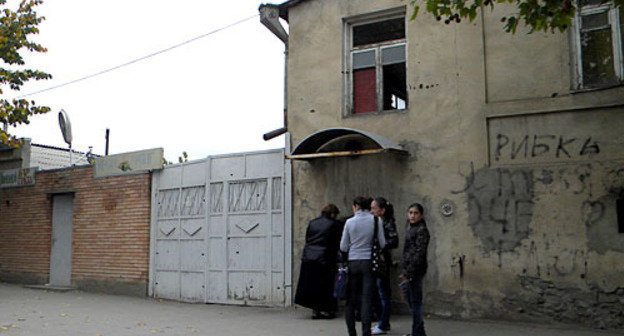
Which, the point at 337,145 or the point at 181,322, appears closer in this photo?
the point at 181,322

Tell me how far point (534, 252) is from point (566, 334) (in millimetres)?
1176

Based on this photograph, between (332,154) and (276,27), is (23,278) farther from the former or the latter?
(332,154)

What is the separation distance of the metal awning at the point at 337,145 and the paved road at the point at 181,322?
2506 mm

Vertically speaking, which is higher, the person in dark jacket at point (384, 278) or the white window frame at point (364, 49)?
the white window frame at point (364, 49)

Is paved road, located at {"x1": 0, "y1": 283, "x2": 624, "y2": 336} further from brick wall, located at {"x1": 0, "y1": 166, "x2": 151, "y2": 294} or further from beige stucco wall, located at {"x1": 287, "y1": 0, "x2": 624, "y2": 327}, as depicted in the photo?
brick wall, located at {"x1": 0, "y1": 166, "x2": 151, "y2": 294}

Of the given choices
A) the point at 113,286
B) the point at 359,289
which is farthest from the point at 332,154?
the point at 113,286

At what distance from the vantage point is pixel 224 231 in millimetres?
10742

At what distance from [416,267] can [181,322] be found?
13.0 feet

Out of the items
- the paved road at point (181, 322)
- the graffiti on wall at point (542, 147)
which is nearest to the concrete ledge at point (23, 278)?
the paved road at point (181, 322)

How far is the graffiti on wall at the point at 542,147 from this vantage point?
755cm

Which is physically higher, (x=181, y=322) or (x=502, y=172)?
(x=502, y=172)

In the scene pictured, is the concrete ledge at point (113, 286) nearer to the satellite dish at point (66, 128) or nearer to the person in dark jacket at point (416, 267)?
the satellite dish at point (66, 128)

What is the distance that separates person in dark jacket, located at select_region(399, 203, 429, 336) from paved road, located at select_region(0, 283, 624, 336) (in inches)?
33.7

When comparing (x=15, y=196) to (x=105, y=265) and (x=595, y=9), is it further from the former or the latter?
(x=595, y=9)
